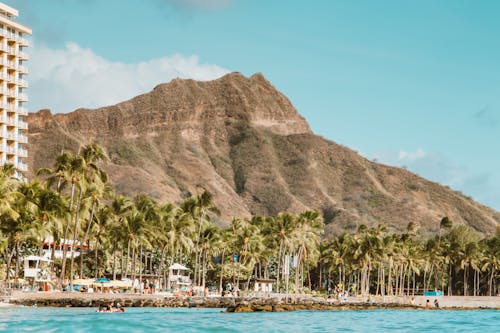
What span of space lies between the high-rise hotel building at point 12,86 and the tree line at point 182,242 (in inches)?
400

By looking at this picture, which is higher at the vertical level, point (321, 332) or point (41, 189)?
point (41, 189)

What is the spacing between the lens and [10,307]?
6900 centimetres

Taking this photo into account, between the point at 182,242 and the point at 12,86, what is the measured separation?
46107 millimetres

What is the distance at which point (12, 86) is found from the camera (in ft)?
455

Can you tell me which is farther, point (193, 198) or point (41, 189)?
point (193, 198)

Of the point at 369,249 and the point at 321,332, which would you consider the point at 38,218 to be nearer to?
the point at 321,332

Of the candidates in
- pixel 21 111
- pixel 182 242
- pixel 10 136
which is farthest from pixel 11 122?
pixel 182 242

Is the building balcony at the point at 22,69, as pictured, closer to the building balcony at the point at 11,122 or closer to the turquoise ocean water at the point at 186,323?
the building balcony at the point at 11,122

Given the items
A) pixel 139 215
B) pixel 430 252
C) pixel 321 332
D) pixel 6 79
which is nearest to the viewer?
pixel 321 332

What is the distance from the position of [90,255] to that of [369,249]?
4860cm

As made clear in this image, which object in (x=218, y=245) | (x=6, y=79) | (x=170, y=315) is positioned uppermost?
(x=6, y=79)

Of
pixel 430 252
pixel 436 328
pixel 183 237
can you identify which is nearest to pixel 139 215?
pixel 183 237

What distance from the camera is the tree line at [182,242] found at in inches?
3287

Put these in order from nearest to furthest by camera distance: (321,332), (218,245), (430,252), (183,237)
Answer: (321,332) < (183,237) < (218,245) < (430,252)
